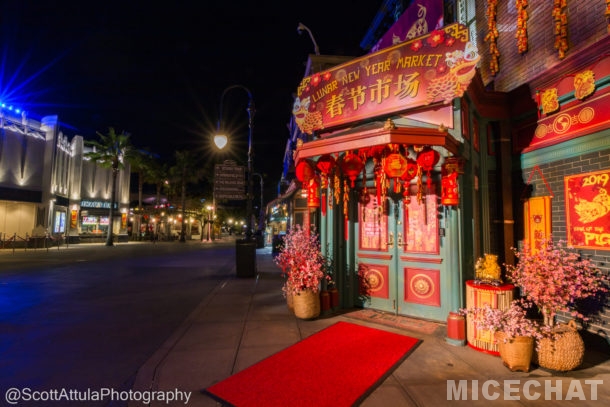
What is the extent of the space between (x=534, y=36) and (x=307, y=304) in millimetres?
6952

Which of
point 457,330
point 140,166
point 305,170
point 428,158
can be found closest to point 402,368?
point 457,330

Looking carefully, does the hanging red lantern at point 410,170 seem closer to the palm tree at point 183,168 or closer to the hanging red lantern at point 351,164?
the hanging red lantern at point 351,164

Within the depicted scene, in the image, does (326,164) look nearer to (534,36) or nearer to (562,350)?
(562,350)

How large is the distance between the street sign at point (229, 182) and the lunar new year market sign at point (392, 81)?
4365 millimetres

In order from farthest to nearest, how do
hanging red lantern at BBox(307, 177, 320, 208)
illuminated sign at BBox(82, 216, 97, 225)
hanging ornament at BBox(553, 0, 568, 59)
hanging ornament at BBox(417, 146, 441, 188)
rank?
illuminated sign at BBox(82, 216, 97, 225) → hanging red lantern at BBox(307, 177, 320, 208) → hanging ornament at BBox(417, 146, 441, 188) → hanging ornament at BBox(553, 0, 568, 59)

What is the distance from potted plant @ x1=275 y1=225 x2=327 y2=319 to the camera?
5.64 m

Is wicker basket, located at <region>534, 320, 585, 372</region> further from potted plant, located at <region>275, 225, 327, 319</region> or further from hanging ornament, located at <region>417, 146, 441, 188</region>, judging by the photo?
potted plant, located at <region>275, 225, 327, 319</region>

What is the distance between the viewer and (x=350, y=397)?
10.2 ft

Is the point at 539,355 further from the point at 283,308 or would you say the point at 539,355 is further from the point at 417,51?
the point at 417,51

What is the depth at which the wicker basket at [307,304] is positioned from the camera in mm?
5621

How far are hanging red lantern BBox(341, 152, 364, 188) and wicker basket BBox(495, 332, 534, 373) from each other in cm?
374

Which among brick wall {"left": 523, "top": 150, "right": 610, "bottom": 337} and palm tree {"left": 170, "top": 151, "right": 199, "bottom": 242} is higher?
palm tree {"left": 170, "top": 151, "right": 199, "bottom": 242}

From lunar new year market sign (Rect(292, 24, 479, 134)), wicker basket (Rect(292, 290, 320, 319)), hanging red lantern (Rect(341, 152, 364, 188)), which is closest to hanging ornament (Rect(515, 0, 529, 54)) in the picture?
lunar new year market sign (Rect(292, 24, 479, 134))

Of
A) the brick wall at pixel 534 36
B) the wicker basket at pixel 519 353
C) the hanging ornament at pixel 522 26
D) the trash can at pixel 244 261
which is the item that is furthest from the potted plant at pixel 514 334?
the trash can at pixel 244 261
